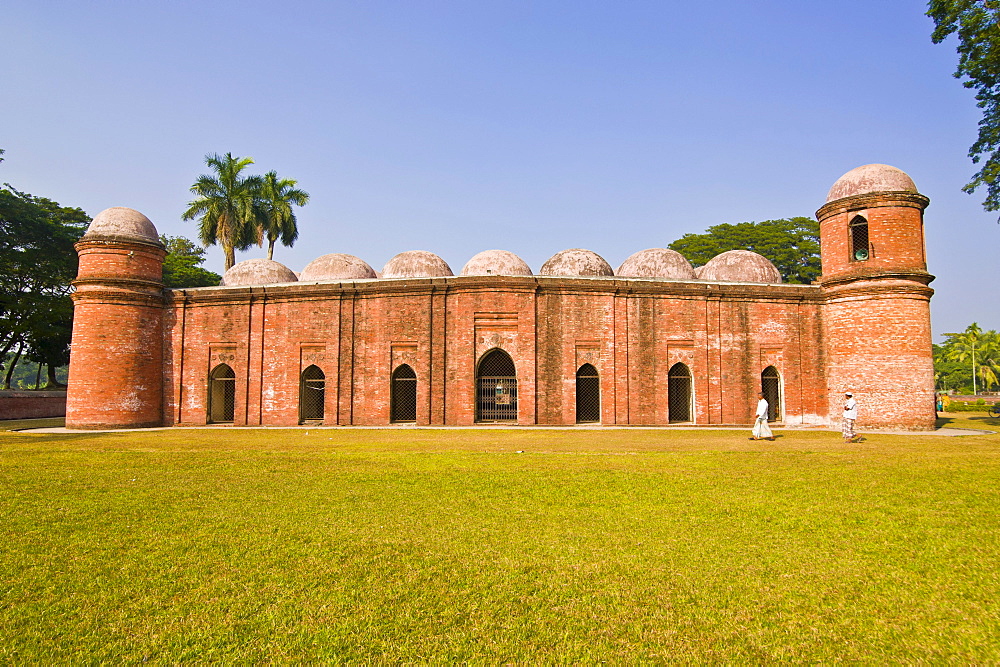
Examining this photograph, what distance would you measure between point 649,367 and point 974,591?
1468cm

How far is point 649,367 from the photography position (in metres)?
18.6

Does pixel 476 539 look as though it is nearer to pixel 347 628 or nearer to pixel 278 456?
pixel 347 628

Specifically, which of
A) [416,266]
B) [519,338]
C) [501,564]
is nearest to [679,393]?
[519,338]

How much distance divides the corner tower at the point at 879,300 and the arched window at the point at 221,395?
19.3 meters

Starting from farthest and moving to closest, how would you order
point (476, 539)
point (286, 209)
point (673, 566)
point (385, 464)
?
1. point (286, 209)
2. point (385, 464)
3. point (476, 539)
4. point (673, 566)

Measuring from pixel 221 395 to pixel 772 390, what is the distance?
18427 millimetres

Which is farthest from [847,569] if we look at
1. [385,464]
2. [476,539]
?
[385,464]

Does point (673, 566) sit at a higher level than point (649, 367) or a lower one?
lower

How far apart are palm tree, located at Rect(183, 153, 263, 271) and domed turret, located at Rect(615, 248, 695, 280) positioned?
2077cm

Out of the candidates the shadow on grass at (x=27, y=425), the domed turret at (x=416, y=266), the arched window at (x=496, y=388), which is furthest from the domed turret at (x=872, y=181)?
the shadow on grass at (x=27, y=425)

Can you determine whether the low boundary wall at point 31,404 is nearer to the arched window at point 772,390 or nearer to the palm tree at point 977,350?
the arched window at point 772,390

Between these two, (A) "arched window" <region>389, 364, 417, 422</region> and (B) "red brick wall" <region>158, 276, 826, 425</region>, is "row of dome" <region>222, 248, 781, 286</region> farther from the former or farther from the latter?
(A) "arched window" <region>389, 364, 417, 422</region>

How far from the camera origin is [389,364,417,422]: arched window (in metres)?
18.8

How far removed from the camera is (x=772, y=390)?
19.5 m
